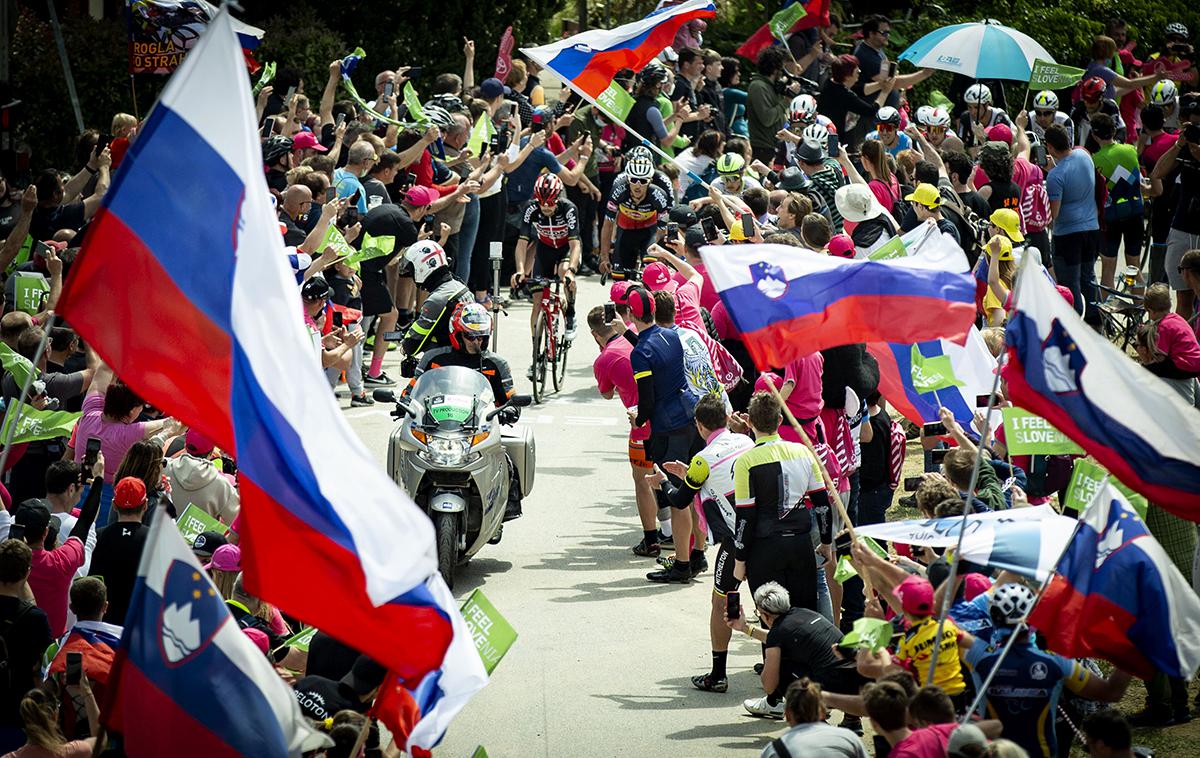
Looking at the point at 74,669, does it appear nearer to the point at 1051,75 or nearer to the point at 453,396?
the point at 453,396

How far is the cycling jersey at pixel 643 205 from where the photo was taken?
1808 cm

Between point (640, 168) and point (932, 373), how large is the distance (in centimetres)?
780

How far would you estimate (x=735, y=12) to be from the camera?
28.5 meters

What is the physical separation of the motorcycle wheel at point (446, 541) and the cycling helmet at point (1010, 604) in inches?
180

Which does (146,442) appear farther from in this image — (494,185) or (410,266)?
(494,185)

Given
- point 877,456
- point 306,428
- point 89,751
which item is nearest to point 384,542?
point 306,428

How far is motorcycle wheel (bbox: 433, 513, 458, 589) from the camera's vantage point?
11008 mm

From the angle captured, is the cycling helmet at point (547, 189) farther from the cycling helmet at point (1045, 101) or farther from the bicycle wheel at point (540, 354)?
the cycling helmet at point (1045, 101)

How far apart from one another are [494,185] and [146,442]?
9.49 m

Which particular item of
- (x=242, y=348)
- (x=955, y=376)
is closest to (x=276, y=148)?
(x=955, y=376)

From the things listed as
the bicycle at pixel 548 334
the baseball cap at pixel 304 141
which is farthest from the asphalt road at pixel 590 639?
the baseball cap at pixel 304 141

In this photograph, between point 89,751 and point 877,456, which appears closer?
point 89,751

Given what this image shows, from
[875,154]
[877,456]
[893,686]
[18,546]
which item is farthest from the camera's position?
[875,154]

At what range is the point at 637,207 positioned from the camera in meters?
18.1
